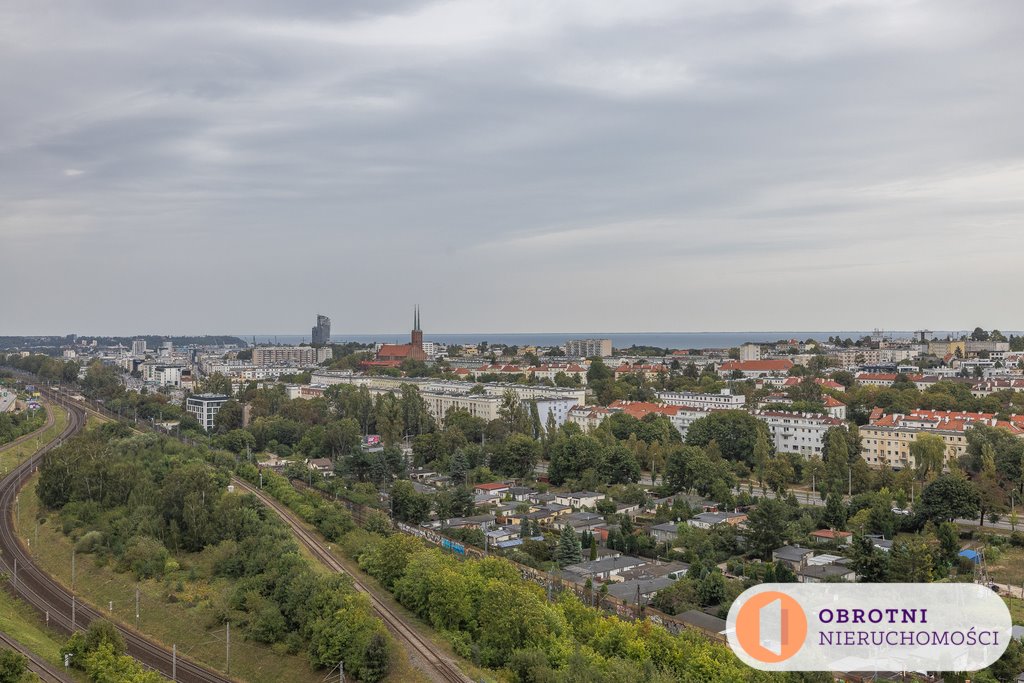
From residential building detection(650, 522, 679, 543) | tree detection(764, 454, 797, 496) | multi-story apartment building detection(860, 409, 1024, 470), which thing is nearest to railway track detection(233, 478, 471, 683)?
residential building detection(650, 522, 679, 543)

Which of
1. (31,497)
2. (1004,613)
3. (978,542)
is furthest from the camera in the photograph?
(31,497)

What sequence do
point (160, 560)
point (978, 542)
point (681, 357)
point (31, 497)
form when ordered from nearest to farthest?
point (160, 560) < point (978, 542) < point (31, 497) < point (681, 357)

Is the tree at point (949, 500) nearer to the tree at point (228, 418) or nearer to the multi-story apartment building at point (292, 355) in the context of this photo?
the tree at point (228, 418)

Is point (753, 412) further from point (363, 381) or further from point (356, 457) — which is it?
point (363, 381)

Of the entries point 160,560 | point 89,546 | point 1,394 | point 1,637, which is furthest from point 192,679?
point 1,394

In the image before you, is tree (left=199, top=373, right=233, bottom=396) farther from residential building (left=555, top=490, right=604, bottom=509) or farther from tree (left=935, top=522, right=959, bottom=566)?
tree (left=935, top=522, right=959, bottom=566)

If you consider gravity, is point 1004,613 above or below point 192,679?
above

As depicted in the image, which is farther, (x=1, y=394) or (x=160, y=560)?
(x=1, y=394)
